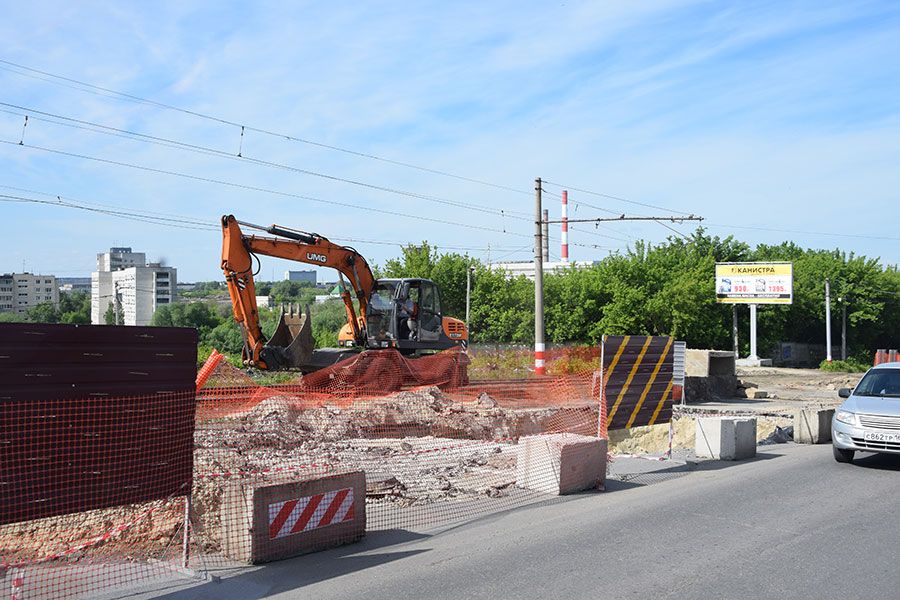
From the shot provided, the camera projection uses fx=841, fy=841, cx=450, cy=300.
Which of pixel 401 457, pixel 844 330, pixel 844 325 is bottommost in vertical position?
pixel 401 457

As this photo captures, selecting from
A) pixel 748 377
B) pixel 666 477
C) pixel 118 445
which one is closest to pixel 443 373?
pixel 666 477

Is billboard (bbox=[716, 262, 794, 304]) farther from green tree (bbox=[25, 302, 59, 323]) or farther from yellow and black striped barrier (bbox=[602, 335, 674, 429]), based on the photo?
green tree (bbox=[25, 302, 59, 323])

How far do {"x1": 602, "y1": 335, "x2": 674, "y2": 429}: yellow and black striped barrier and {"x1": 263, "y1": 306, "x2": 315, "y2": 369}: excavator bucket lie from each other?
10.1m

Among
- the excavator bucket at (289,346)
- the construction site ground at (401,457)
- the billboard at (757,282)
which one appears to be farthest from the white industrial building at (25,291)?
the construction site ground at (401,457)

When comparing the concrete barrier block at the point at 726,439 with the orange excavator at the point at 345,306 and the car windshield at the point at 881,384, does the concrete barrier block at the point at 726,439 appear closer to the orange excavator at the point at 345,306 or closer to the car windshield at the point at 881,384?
the car windshield at the point at 881,384

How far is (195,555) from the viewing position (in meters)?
Result: 7.89

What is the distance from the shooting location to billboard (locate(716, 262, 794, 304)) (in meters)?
58.6

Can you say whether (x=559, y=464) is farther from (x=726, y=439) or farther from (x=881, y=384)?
(x=881, y=384)

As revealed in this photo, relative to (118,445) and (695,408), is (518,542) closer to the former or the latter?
(118,445)

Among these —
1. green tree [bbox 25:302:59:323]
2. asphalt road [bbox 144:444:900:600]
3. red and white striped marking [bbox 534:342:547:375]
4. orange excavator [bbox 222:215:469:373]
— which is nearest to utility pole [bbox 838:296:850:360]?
red and white striped marking [bbox 534:342:547:375]

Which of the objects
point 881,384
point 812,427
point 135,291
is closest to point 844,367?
point 812,427

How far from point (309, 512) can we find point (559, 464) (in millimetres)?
4142

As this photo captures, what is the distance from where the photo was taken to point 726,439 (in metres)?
14.5

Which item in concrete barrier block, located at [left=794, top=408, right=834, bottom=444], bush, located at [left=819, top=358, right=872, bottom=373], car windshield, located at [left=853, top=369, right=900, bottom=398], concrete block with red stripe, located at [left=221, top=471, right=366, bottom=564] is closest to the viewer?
concrete block with red stripe, located at [left=221, top=471, right=366, bottom=564]
